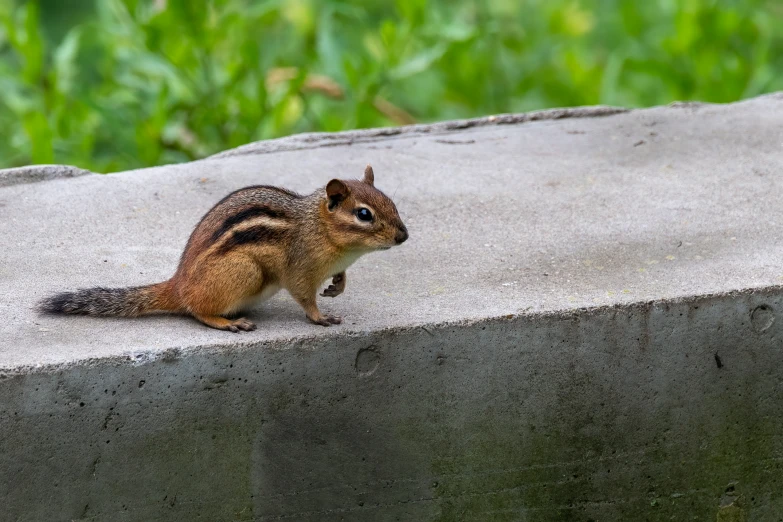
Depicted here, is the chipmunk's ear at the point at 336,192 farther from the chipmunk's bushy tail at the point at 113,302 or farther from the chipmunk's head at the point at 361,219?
the chipmunk's bushy tail at the point at 113,302

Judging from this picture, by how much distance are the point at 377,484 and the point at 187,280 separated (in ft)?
2.66

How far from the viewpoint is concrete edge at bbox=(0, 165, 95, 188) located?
4.49 meters

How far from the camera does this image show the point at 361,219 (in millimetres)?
3287

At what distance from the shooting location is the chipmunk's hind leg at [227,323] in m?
3.25

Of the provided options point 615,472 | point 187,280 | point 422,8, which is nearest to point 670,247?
point 615,472

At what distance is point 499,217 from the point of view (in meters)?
4.19

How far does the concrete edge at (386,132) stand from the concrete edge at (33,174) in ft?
2.00

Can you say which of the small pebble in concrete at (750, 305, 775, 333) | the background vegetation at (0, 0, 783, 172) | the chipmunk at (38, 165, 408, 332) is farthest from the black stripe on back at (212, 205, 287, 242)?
the background vegetation at (0, 0, 783, 172)

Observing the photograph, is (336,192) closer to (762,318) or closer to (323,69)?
(762,318)

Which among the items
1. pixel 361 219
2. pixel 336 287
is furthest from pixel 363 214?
pixel 336 287

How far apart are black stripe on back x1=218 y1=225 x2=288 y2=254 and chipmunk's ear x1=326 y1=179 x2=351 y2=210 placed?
17cm

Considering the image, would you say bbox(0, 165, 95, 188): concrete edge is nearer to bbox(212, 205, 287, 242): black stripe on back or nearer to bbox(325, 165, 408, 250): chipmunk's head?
bbox(212, 205, 287, 242): black stripe on back

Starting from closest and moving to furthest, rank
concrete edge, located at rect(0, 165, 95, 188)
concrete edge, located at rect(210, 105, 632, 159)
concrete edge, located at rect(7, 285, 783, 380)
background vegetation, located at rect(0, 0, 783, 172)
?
concrete edge, located at rect(7, 285, 783, 380)
concrete edge, located at rect(0, 165, 95, 188)
concrete edge, located at rect(210, 105, 632, 159)
background vegetation, located at rect(0, 0, 783, 172)

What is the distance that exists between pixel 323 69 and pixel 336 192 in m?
3.66
